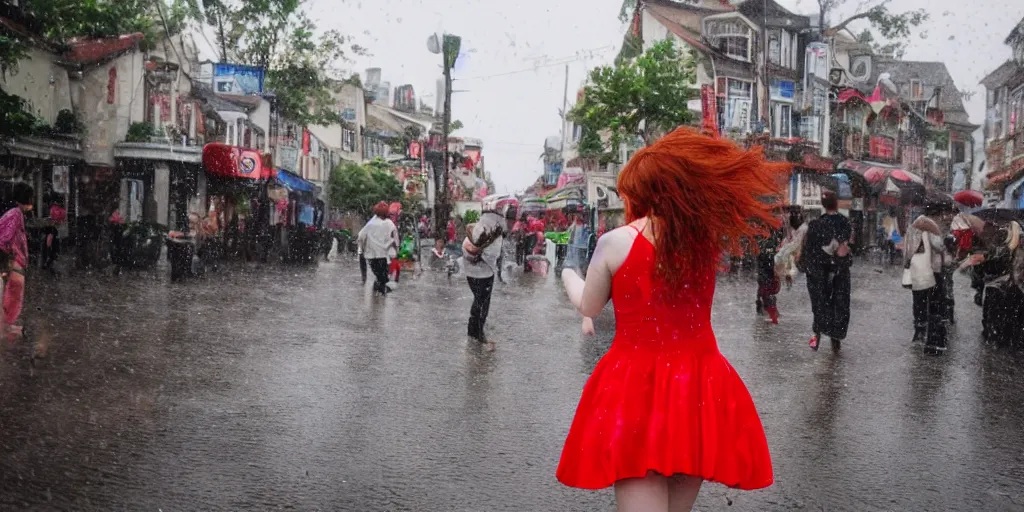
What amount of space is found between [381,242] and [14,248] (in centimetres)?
678

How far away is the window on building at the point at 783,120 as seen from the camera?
3819 centimetres

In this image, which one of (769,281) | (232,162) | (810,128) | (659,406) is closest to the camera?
(659,406)

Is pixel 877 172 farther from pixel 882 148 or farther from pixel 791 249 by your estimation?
pixel 791 249

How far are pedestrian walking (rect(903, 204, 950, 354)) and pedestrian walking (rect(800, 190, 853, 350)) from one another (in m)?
0.68

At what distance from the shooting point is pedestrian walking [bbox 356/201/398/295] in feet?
46.0

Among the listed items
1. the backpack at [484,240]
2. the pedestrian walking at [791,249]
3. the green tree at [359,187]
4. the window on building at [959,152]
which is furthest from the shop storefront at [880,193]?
→ the backpack at [484,240]

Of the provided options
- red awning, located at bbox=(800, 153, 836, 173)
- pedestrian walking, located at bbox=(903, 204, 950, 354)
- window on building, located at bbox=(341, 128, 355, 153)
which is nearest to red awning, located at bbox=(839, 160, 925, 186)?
red awning, located at bbox=(800, 153, 836, 173)

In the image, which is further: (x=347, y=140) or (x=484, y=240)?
(x=347, y=140)

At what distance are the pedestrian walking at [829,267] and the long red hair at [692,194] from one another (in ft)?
21.4

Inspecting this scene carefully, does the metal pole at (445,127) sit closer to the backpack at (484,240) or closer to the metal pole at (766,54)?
the backpack at (484,240)

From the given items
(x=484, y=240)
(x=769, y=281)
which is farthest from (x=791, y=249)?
(x=484, y=240)

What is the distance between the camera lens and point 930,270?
29.3 ft

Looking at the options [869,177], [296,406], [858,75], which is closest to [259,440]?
[296,406]

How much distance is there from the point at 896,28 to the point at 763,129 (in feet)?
23.9
